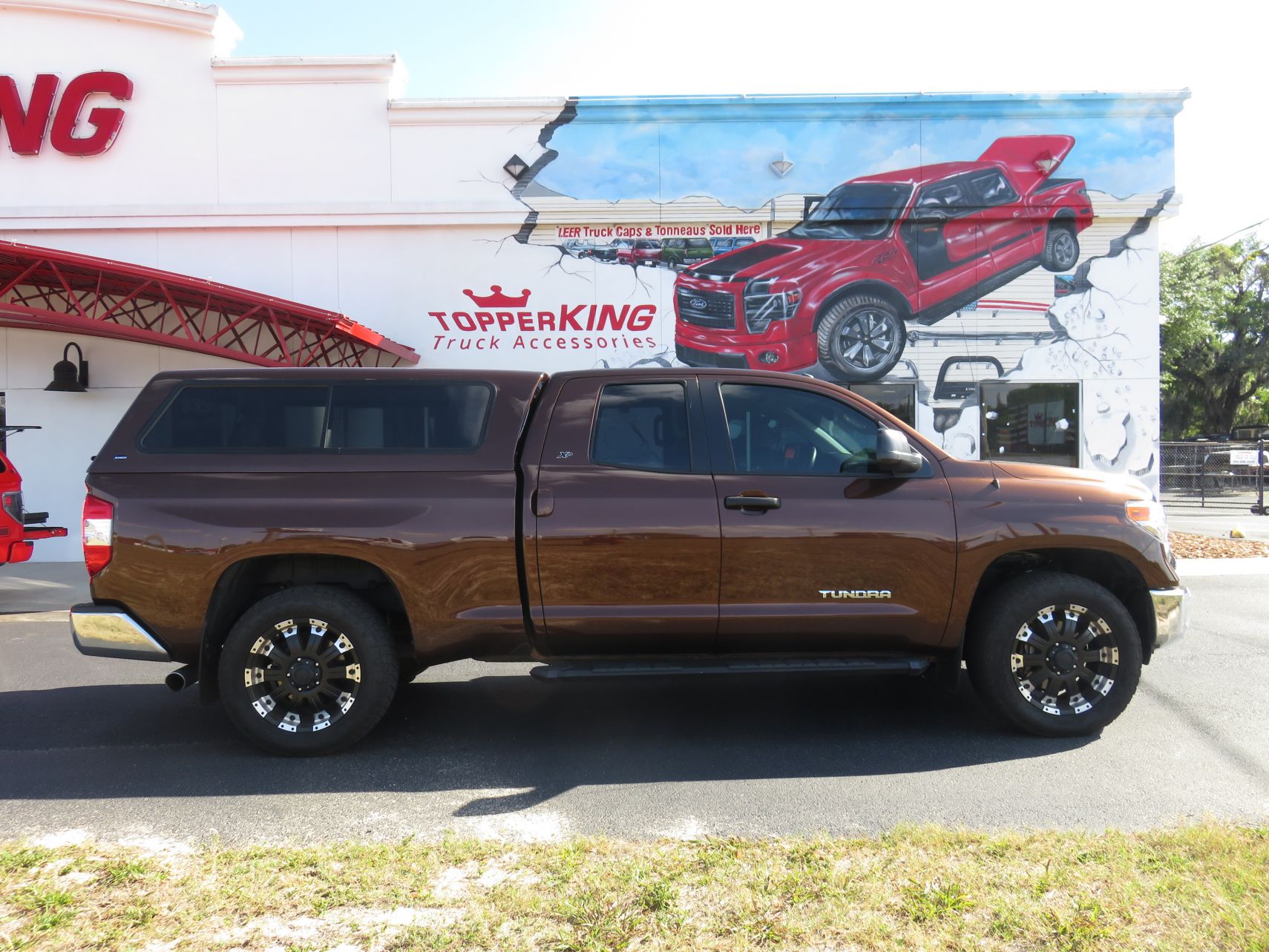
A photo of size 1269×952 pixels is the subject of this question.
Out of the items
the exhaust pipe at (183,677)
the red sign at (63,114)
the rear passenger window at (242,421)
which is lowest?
the exhaust pipe at (183,677)

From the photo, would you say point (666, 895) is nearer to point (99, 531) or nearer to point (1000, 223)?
point (99, 531)

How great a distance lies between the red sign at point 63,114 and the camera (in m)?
12.9

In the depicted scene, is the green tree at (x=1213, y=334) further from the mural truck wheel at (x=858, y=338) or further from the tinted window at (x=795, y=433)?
the tinted window at (x=795, y=433)

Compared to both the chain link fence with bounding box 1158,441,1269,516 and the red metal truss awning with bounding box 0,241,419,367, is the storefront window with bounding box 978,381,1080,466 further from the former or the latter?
the chain link fence with bounding box 1158,441,1269,516

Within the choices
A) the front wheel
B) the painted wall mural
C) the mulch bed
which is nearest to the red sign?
the painted wall mural

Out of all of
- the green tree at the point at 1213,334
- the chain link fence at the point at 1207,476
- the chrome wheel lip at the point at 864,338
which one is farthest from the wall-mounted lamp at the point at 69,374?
the green tree at the point at 1213,334

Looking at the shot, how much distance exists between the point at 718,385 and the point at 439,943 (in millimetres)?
3097

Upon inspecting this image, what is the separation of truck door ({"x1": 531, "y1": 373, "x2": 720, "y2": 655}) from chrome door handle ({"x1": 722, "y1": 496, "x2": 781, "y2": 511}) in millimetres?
80

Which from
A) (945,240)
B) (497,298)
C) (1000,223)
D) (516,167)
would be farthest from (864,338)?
(516,167)

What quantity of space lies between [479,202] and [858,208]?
5.71 metres

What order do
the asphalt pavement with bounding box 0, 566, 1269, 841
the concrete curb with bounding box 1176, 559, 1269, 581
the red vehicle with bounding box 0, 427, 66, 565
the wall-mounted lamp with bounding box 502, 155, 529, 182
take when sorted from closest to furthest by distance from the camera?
the asphalt pavement with bounding box 0, 566, 1269, 841, the red vehicle with bounding box 0, 427, 66, 565, the concrete curb with bounding box 1176, 559, 1269, 581, the wall-mounted lamp with bounding box 502, 155, 529, 182

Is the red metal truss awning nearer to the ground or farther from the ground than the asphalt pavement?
farther from the ground

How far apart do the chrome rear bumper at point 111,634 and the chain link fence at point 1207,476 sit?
24.3 meters

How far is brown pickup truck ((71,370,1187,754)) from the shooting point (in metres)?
4.54
